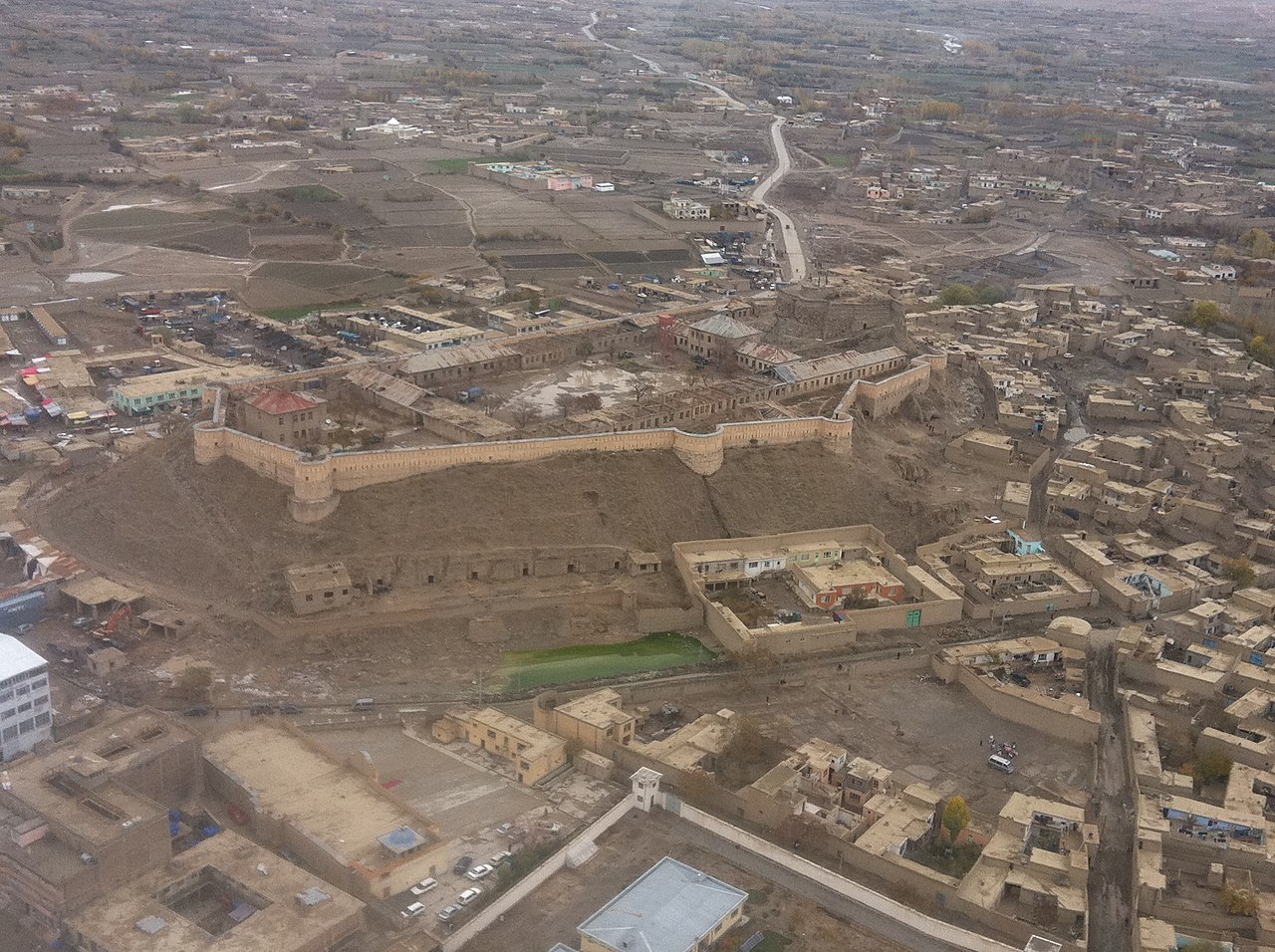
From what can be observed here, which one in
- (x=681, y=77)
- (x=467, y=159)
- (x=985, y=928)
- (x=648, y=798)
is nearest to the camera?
(x=985, y=928)

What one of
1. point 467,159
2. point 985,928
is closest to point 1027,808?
point 985,928

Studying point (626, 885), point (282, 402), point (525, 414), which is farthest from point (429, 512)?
point (626, 885)

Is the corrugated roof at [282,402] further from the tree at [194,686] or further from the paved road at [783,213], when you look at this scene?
the paved road at [783,213]

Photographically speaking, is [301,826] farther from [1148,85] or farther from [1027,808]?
[1148,85]

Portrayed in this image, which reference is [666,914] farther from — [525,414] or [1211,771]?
[525,414]

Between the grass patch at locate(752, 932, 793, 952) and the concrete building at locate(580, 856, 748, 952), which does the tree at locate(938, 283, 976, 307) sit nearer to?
the concrete building at locate(580, 856, 748, 952)

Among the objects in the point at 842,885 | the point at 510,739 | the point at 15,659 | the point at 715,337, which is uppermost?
the point at 715,337
